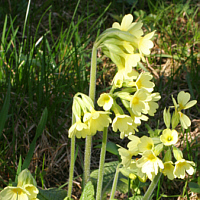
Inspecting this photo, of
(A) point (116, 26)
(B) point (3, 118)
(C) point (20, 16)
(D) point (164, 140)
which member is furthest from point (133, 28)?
(C) point (20, 16)

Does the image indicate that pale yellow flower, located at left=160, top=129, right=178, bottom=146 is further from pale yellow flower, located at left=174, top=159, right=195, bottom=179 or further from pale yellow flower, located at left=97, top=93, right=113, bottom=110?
pale yellow flower, located at left=97, top=93, right=113, bottom=110

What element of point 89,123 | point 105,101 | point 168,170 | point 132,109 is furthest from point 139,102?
point 168,170

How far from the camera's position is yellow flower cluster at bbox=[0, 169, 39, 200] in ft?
5.93

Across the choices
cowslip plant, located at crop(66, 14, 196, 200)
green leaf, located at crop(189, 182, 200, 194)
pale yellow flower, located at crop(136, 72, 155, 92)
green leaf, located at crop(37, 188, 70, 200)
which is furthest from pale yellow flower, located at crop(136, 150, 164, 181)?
green leaf, located at crop(37, 188, 70, 200)

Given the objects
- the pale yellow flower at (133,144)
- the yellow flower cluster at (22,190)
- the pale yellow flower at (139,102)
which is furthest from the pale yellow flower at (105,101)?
the yellow flower cluster at (22,190)

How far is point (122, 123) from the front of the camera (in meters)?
1.81

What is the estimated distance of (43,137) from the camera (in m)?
2.84

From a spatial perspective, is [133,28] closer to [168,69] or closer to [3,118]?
[3,118]

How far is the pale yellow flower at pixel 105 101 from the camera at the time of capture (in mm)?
1761

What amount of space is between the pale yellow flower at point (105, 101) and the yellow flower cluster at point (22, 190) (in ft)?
1.92

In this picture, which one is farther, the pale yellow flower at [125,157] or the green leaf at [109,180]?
the green leaf at [109,180]

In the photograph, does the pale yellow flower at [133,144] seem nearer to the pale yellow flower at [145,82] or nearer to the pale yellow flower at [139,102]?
the pale yellow flower at [139,102]

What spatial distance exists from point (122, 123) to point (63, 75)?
4.61 ft

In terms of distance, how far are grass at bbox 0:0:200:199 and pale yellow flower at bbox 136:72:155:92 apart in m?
0.85
